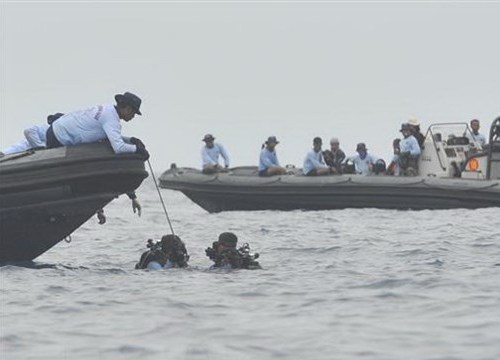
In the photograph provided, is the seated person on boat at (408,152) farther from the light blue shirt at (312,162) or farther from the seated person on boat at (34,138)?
the seated person on boat at (34,138)

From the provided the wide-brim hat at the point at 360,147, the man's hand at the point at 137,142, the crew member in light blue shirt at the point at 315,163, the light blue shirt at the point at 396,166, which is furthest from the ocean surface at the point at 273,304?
the wide-brim hat at the point at 360,147

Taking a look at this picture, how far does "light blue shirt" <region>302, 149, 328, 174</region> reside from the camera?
2520cm

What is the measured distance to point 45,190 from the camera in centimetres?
1230

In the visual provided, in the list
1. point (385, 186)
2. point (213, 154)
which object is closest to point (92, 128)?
point (385, 186)

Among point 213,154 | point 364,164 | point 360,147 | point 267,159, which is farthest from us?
point 213,154

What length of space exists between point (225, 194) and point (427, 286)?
15.5 meters

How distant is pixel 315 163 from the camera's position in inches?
993

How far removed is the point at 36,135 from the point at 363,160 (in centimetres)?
1346

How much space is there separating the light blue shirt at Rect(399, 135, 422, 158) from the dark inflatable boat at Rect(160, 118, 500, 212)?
1.41 feet

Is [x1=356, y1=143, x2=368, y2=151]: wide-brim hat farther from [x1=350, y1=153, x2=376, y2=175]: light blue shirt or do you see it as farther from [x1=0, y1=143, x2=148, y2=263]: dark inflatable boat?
[x1=0, y1=143, x2=148, y2=263]: dark inflatable boat

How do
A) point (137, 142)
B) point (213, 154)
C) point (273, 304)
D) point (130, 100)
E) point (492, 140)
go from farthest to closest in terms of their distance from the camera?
point (213, 154)
point (492, 140)
point (137, 142)
point (130, 100)
point (273, 304)

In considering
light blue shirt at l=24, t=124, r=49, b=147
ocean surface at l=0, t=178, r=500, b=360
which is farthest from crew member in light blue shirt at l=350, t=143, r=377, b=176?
light blue shirt at l=24, t=124, r=49, b=147

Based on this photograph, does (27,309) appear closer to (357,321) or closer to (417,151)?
(357,321)

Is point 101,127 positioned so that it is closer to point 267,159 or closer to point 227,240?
point 227,240
